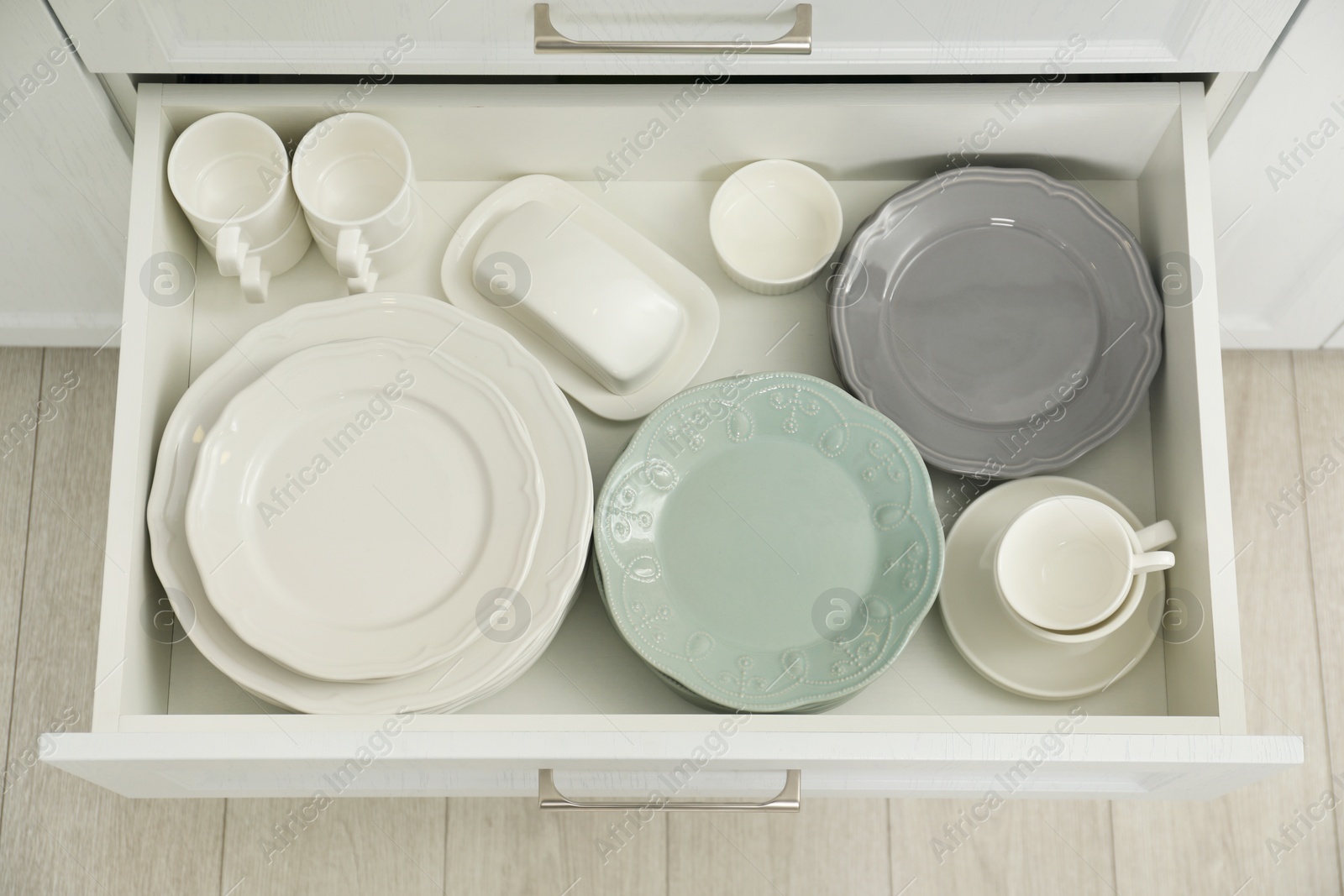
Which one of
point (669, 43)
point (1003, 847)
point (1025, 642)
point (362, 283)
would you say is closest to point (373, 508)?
point (362, 283)

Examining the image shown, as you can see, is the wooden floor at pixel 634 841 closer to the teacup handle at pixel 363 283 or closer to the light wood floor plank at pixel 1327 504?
the light wood floor plank at pixel 1327 504

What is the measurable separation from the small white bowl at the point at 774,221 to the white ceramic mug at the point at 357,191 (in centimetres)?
25

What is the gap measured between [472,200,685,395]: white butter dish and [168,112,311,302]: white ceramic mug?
0.15 m

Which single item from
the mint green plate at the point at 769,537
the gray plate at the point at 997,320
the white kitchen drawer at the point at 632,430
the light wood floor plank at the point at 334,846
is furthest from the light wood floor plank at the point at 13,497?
the gray plate at the point at 997,320

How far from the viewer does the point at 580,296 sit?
78 centimetres

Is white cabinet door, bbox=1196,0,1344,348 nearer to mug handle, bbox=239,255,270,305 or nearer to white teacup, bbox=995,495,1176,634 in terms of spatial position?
white teacup, bbox=995,495,1176,634

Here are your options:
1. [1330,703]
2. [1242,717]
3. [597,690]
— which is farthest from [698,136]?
[1330,703]

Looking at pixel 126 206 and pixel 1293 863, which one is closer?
pixel 126 206

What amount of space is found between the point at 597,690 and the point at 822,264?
0.37 m

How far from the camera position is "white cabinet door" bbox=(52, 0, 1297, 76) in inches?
26.9

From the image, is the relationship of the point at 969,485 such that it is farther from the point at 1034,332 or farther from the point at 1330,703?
the point at 1330,703

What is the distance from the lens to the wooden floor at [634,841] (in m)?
1.10

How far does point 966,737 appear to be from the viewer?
2.06 ft

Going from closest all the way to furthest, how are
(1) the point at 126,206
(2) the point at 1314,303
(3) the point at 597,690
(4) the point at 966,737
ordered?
(4) the point at 966,737, (3) the point at 597,690, (1) the point at 126,206, (2) the point at 1314,303
